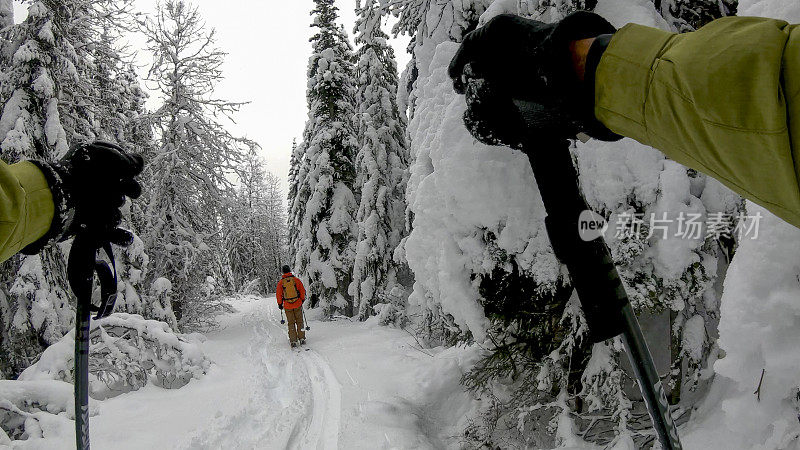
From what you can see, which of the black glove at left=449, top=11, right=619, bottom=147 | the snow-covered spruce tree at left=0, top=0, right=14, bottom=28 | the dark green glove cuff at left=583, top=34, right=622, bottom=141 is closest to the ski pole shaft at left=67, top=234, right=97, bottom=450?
the black glove at left=449, top=11, right=619, bottom=147

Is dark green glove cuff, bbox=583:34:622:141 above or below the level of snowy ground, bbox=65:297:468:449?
above

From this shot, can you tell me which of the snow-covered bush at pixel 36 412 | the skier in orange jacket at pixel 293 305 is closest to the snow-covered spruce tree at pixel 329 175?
the skier in orange jacket at pixel 293 305

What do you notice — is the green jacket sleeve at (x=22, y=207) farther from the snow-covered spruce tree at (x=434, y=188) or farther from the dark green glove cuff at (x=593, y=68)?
the snow-covered spruce tree at (x=434, y=188)

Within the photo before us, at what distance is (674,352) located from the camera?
166 inches

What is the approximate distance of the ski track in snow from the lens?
5250 millimetres

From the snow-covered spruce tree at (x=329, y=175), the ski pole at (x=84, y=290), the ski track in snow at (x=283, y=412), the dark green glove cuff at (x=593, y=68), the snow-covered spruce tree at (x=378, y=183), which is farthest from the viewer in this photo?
the snow-covered spruce tree at (x=329, y=175)

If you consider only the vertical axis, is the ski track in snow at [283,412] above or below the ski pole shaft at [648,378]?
below

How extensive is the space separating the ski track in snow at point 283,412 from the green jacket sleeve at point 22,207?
429cm

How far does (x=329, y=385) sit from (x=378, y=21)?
245 inches

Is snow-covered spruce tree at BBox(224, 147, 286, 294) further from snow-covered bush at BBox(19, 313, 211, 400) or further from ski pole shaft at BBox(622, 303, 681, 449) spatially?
ski pole shaft at BBox(622, 303, 681, 449)

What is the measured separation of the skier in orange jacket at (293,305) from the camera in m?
11.7

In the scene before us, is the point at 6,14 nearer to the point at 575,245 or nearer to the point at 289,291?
the point at 289,291

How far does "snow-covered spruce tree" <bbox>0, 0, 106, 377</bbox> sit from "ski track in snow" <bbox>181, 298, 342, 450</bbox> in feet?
16.4

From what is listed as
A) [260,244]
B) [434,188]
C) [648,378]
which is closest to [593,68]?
[648,378]
